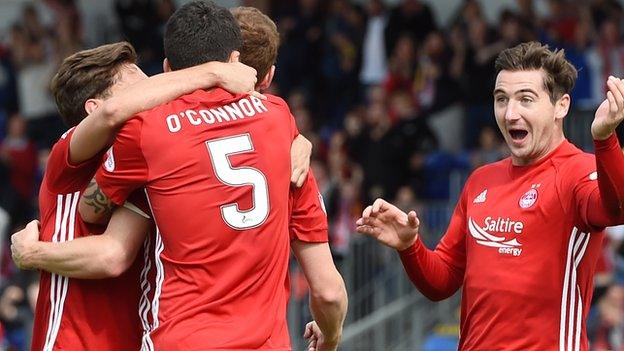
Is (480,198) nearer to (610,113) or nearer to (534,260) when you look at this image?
(534,260)

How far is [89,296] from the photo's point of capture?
504cm

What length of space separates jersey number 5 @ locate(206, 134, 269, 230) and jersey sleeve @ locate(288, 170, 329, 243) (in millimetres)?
292

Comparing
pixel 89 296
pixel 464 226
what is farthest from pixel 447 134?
pixel 89 296

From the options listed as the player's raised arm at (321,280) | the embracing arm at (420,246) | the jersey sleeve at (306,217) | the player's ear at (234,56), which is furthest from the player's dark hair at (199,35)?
the embracing arm at (420,246)


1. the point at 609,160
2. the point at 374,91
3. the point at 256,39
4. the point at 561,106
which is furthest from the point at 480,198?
the point at 374,91

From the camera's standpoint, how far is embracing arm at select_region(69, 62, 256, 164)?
15.5ft

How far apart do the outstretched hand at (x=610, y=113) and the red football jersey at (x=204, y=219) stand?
124cm

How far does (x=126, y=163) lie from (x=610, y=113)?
5.85 feet

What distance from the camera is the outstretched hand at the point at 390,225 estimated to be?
570cm

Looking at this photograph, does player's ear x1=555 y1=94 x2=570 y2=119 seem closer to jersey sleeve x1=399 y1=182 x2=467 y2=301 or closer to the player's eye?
the player's eye

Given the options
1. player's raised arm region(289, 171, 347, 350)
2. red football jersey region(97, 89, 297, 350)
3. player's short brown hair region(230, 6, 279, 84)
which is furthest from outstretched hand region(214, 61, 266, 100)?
player's raised arm region(289, 171, 347, 350)

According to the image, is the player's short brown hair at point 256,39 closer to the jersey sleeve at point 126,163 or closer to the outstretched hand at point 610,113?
the jersey sleeve at point 126,163

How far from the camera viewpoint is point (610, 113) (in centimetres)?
496

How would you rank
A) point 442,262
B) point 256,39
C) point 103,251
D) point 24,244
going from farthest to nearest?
point 442,262, point 256,39, point 24,244, point 103,251
